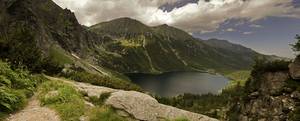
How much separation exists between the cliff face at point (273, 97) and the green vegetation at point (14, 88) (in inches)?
2306

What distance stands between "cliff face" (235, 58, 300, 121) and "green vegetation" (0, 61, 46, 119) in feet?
192

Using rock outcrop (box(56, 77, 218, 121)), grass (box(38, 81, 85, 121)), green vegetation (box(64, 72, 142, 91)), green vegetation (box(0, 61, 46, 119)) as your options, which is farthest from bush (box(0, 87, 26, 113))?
green vegetation (box(64, 72, 142, 91))

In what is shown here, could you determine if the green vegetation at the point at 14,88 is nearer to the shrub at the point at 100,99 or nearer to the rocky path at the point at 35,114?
the rocky path at the point at 35,114

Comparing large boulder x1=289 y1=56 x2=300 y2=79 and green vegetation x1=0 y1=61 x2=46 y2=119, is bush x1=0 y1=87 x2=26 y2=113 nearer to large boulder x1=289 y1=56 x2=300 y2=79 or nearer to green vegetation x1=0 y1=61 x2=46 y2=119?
green vegetation x1=0 y1=61 x2=46 y2=119

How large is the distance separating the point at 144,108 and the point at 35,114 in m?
5.34

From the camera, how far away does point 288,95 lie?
8331 cm

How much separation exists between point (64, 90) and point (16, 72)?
18.6 ft

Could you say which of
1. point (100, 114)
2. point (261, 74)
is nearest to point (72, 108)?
point (100, 114)

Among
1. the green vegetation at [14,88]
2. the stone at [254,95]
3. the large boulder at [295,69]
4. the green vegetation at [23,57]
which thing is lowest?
the stone at [254,95]

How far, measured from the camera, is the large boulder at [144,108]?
17.2 metres

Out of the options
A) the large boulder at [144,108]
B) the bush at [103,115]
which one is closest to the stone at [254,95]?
the large boulder at [144,108]

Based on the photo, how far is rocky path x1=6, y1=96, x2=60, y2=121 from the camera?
16.0 metres

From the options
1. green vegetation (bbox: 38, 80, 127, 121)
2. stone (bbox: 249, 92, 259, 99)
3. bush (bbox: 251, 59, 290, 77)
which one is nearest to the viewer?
green vegetation (bbox: 38, 80, 127, 121)

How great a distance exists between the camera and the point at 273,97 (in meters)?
91.7
